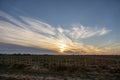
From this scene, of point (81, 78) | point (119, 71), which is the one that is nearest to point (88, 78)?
point (81, 78)

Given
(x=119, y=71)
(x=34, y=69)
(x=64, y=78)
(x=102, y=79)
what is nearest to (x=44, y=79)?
(x=64, y=78)

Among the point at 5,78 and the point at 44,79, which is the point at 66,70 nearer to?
the point at 44,79

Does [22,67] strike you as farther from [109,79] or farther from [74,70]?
[109,79]

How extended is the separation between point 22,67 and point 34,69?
4.53m

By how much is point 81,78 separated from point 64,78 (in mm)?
2208

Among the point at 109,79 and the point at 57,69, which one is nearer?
the point at 109,79

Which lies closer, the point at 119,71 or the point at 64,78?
the point at 64,78

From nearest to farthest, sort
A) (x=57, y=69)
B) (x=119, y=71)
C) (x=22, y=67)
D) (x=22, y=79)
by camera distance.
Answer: (x=22, y=79) < (x=119, y=71) < (x=57, y=69) < (x=22, y=67)

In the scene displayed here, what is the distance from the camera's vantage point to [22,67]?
3716cm

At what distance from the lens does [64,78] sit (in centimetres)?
2520

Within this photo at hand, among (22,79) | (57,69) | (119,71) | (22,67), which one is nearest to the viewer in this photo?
(22,79)

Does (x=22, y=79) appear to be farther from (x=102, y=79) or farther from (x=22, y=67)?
(x=22, y=67)

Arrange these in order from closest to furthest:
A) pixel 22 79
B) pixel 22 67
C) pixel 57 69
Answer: pixel 22 79 < pixel 57 69 < pixel 22 67

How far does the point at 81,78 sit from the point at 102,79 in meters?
2.67
